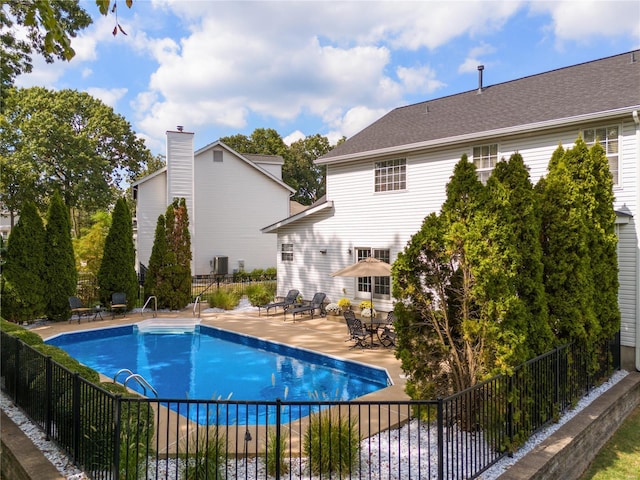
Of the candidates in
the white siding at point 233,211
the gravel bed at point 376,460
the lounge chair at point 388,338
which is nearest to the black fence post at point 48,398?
the gravel bed at point 376,460

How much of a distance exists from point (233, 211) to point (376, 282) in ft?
47.3

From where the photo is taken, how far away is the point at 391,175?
49.6ft

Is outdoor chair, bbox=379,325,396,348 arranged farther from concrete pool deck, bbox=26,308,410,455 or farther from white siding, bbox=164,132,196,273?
white siding, bbox=164,132,196,273

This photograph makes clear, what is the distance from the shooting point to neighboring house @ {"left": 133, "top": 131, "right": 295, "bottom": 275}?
25359 millimetres

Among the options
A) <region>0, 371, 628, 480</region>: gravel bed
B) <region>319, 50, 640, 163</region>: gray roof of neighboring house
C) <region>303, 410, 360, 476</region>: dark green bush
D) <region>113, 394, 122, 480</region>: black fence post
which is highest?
<region>319, 50, 640, 163</region>: gray roof of neighboring house

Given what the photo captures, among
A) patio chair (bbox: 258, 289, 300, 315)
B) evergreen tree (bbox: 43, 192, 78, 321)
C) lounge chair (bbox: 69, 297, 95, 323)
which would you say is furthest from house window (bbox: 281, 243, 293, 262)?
evergreen tree (bbox: 43, 192, 78, 321)

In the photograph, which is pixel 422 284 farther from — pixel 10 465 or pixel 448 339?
pixel 10 465

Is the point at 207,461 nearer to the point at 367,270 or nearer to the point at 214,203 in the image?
the point at 367,270

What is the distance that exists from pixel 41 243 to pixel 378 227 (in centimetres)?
1153

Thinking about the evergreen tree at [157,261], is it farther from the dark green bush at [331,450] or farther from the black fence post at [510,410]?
the black fence post at [510,410]

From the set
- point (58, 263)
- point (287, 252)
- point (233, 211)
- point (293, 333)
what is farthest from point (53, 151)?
point (293, 333)

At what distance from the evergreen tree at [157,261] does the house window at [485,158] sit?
11.9 m

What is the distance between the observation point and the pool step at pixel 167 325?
15273 millimetres

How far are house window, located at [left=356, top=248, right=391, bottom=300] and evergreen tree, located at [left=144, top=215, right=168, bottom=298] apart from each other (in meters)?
7.72
